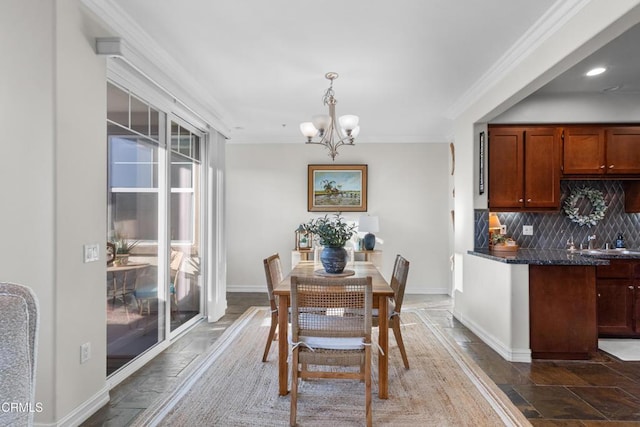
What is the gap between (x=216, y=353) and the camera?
11.2ft

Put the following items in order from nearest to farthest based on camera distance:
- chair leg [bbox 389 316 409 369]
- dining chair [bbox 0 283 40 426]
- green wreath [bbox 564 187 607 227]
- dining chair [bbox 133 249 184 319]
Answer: dining chair [bbox 0 283 40 426]
chair leg [bbox 389 316 409 369]
dining chair [bbox 133 249 184 319]
green wreath [bbox 564 187 607 227]

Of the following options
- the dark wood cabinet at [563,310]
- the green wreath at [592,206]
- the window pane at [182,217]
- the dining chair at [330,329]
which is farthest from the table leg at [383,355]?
→ the green wreath at [592,206]

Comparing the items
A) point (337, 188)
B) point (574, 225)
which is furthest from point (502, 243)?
point (337, 188)

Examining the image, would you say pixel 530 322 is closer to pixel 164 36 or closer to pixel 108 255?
pixel 108 255

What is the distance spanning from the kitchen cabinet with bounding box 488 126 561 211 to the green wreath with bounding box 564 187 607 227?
16.9 inches

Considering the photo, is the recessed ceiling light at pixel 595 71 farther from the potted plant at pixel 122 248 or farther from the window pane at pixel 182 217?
the potted plant at pixel 122 248

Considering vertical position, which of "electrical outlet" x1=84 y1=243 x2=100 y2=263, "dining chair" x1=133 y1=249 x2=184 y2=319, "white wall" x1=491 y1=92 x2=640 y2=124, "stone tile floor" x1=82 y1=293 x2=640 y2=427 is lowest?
"stone tile floor" x1=82 y1=293 x2=640 y2=427

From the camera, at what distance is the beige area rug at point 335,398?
2.27m

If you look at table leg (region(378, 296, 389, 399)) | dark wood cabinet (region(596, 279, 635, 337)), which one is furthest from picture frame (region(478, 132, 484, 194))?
table leg (region(378, 296, 389, 399))

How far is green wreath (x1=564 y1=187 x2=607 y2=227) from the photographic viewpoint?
427 cm

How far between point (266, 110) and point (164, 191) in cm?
175

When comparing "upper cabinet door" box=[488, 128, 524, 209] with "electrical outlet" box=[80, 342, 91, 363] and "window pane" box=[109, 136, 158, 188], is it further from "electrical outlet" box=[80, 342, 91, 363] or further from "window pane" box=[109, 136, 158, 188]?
"electrical outlet" box=[80, 342, 91, 363]

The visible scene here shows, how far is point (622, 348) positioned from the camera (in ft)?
11.6

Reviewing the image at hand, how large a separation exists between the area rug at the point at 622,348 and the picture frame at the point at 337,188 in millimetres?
3492
